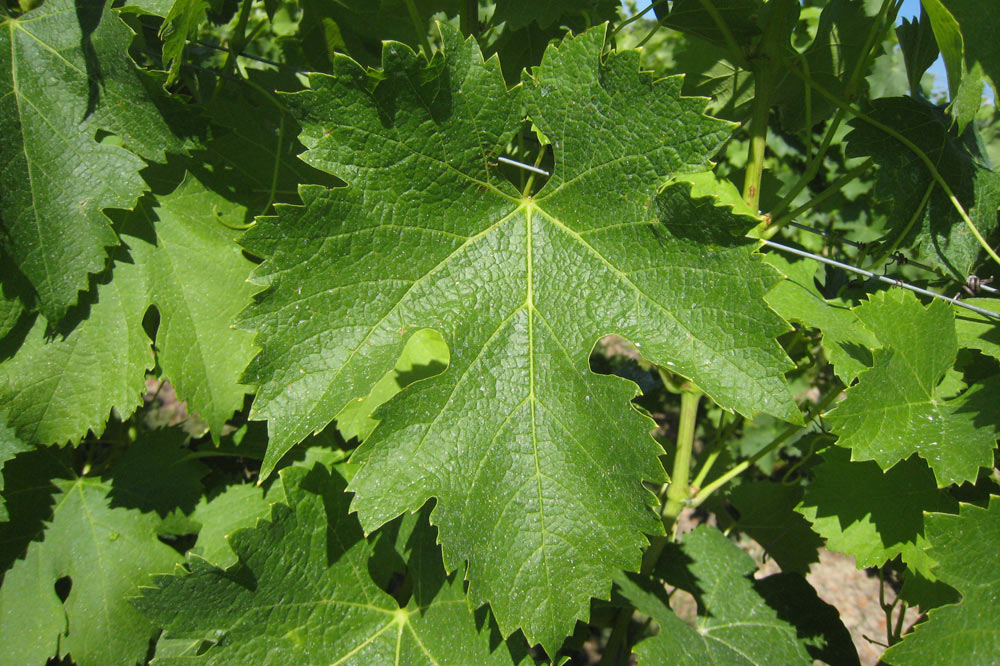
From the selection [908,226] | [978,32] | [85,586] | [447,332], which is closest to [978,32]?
[978,32]

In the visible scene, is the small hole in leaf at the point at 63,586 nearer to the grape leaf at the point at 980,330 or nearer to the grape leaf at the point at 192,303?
the grape leaf at the point at 192,303

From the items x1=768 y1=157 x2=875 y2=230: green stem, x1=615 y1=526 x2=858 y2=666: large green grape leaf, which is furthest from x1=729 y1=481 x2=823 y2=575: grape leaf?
x1=768 y1=157 x2=875 y2=230: green stem

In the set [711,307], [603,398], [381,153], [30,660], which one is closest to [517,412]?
[603,398]

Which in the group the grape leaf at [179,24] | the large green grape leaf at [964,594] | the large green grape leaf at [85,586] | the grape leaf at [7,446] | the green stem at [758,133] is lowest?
the large green grape leaf at [85,586]


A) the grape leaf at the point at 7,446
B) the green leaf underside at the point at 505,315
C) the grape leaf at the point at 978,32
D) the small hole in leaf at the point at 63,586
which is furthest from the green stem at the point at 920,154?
the small hole in leaf at the point at 63,586

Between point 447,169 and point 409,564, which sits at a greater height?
point 447,169

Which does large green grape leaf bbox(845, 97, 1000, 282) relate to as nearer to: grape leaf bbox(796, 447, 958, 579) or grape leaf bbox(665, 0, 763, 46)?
grape leaf bbox(665, 0, 763, 46)

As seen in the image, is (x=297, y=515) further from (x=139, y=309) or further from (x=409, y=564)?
(x=139, y=309)
